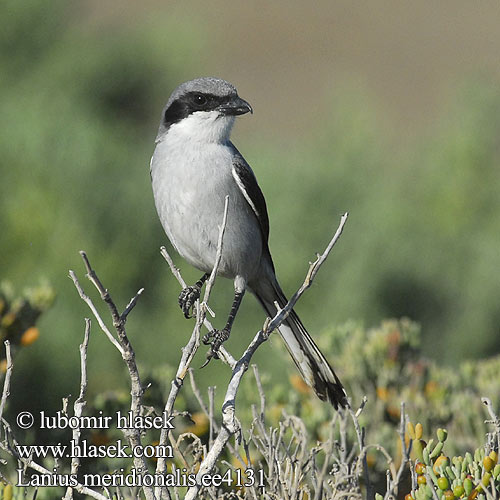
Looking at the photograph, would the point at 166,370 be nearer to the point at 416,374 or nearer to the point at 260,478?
the point at 416,374

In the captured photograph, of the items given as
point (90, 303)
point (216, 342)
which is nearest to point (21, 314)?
point (216, 342)

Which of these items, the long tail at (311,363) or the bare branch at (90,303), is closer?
the bare branch at (90,303)

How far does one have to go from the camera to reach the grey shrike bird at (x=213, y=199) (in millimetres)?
2895

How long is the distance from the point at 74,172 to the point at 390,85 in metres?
12.9

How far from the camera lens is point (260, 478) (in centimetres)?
224

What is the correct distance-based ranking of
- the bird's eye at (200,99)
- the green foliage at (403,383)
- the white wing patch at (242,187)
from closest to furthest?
1. the white wing patch at (242,187)
2. the bird's eye at (200,99)
3. the green foliage at (403,383)

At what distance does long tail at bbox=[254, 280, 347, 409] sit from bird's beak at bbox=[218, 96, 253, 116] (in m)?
0.73

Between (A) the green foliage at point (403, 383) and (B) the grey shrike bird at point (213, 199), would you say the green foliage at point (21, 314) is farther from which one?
(A) the green foliage at point (403, 383)

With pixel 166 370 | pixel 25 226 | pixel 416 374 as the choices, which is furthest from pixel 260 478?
pixel 25 226

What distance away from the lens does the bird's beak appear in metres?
3.02

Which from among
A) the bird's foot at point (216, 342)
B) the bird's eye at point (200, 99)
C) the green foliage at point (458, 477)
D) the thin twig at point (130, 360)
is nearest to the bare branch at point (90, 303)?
the thin twig at point (130, 360)

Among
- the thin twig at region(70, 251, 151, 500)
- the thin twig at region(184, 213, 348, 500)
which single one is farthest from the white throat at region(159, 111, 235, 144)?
the thin twig at region(70, 251, 151, 500)

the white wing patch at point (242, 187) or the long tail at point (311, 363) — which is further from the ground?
the white wing patch at point (242, 187)

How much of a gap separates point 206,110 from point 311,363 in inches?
37.9
